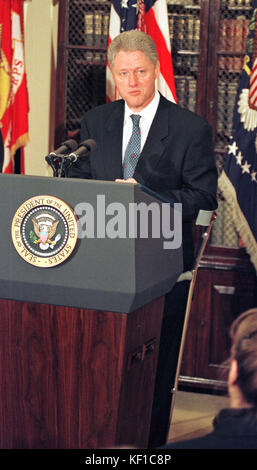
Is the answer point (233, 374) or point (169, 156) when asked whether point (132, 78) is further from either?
point (233, 374)

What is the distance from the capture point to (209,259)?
13.5 ft

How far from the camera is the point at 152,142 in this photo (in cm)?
243

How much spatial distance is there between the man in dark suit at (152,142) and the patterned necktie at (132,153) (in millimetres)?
11

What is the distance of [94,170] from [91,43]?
6.71 ft

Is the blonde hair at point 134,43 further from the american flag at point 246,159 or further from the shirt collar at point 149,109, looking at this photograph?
the american flag at point 246,159

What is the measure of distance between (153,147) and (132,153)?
9cm

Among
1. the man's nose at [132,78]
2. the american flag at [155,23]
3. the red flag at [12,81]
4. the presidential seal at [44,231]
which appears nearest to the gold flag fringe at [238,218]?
the american flag at [155,23]

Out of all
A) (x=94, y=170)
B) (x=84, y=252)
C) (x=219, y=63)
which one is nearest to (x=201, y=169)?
(x=94, y=170)

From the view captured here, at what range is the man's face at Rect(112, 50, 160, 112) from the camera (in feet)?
7.88

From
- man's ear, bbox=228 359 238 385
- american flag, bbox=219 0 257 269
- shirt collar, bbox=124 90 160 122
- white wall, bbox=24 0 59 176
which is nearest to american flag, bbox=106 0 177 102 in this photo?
american flag, bbox=219 0 257 269

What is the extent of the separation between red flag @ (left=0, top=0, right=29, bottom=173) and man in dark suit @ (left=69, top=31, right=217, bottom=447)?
1644mm

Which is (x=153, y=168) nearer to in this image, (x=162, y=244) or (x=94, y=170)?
(x=94, y=170)

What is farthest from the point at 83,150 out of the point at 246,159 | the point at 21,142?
the point at 21,142

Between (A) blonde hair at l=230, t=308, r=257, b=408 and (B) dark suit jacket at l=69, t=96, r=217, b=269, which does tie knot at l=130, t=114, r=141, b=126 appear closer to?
(B) dark suit jacket at l=69, t=96, r=217, b=269
